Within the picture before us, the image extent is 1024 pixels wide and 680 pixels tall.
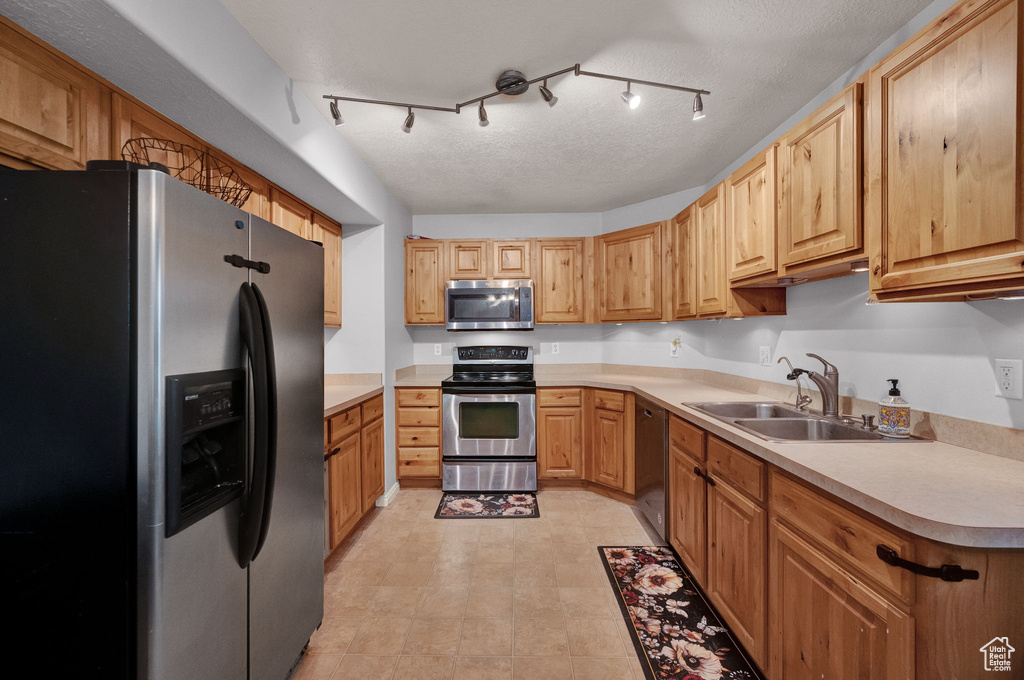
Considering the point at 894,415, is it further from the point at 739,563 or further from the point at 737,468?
the point at 739,563

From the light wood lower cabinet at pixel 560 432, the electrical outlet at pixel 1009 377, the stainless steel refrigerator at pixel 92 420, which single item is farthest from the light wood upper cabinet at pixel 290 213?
the electrical outlet at pixel 1009 377

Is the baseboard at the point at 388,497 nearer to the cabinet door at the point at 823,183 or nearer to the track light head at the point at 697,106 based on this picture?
A: the cabinet door at the point at 823,183

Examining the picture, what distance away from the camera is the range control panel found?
3826mm

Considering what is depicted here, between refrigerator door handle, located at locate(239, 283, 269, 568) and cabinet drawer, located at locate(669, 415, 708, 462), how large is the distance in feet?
5.82

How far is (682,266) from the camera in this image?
9.53ft

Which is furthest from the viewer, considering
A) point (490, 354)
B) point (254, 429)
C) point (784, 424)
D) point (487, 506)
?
point (490, 354)

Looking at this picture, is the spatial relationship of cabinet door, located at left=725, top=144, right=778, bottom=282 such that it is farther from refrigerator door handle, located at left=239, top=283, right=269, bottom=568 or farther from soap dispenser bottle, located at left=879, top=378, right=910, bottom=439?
refrigerator door handle, located at left=239, top=283, right=269, bottom=568

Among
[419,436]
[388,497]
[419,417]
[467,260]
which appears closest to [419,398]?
[419,417]

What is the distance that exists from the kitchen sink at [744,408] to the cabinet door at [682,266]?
2.32 ft

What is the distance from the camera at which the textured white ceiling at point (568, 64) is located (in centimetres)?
147

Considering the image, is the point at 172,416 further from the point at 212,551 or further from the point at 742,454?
the point at 742,454

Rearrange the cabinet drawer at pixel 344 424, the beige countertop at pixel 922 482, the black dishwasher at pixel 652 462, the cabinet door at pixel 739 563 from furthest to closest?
the black dishwasher at pixel 652 462
the cabinet drawer at pixel 344 424
the cabinet door at pixel 739 563
the beige countertop at pixel 922 482

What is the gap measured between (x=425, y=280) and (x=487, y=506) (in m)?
1.99

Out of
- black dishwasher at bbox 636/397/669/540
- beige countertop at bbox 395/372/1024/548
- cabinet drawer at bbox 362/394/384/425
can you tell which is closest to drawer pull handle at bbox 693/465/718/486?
beige countertop at bbox 395/372/1024/548
